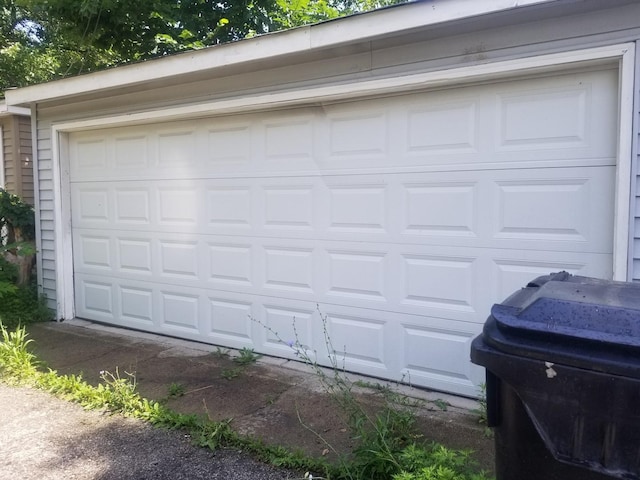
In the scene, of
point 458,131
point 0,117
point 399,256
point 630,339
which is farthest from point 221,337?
point 0,117

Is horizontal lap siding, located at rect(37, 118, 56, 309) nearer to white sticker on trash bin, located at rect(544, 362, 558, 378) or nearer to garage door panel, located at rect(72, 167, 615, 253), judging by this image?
garage door panel, located at rect(72, 167, 615, 253)

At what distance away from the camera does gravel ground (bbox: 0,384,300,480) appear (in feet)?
9.14

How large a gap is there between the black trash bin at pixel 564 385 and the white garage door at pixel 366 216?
1.70 meters

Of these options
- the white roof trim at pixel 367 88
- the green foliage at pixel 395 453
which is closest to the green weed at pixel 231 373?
the green foliage at pixel 395 453

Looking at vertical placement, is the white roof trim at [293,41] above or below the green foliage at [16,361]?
above

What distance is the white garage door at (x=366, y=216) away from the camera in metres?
3.25

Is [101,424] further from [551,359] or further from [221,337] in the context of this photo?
[551,359]

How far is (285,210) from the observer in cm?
441

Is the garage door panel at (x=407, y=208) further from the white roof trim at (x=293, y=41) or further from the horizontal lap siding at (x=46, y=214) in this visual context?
the horizontal lap siding at (x=46, y=214)

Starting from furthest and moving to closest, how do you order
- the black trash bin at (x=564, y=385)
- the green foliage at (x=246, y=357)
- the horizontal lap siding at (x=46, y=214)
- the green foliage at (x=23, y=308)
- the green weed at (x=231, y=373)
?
the horizontal lap siding at (x=46, y=214) < the green foliage at (x=23, y=308) < the green foliage at (x=246, y=357) < the green weed at (x=231, y=373) < the black trash bin at (x=564, y=385)

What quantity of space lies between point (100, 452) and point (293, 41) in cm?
306

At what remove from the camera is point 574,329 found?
1.50 m

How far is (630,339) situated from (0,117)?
850 centimetres

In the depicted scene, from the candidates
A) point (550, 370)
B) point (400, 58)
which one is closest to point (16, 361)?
point (400, 58)
